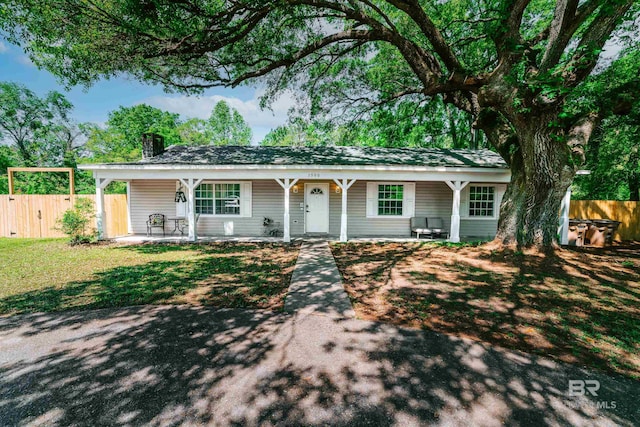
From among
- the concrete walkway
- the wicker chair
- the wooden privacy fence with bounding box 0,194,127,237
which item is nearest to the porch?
the wicker chair

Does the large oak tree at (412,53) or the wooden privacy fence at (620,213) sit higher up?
the large oak tree at (412,53)

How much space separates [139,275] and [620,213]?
1742cm

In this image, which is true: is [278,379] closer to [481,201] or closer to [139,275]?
[139,275]

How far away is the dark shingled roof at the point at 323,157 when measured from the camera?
1006 cm

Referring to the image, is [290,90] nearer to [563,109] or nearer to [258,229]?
[258,229]

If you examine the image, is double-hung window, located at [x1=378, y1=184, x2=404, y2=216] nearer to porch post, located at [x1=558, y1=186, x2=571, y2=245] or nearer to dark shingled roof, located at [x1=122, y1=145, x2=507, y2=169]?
dark shingled roof, located at [x1=122, y1=145, x2=507, y2=169]

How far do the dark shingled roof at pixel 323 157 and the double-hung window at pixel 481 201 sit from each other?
107cm

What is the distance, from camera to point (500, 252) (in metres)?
7.38

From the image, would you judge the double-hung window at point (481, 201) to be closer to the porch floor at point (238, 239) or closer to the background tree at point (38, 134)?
the porch floor at point (238, 239)

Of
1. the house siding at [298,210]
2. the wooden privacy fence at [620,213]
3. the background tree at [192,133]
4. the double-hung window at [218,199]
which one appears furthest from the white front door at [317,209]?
the background tree at [192,133]

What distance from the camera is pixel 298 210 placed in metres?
11.2

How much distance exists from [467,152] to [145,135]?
44.1 feet

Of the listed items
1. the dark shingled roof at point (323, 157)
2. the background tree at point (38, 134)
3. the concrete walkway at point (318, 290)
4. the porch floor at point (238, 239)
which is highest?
the background tree at point (38, 134)

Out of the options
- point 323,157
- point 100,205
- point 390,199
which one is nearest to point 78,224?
point 100,205
